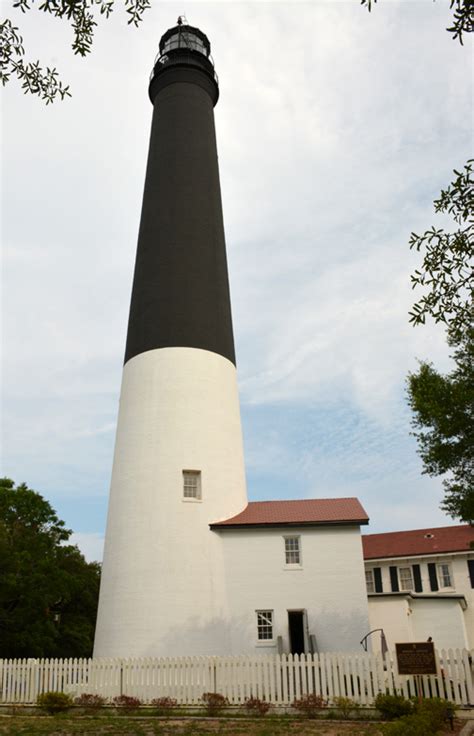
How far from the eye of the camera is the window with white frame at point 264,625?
67.4ft

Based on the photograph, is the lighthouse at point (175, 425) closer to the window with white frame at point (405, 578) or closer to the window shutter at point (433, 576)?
the window shutter at point (433, 576)

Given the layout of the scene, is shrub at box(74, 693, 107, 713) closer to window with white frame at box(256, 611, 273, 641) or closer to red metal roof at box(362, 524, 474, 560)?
window with white frame at box(256, 611, 273, 641)

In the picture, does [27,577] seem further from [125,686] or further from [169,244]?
[169,244]

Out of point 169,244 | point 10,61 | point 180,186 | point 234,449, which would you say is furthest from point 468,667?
point 180,186

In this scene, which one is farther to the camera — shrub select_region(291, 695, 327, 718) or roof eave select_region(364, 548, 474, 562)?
roof eave select_region(364, 548, 474, 562)

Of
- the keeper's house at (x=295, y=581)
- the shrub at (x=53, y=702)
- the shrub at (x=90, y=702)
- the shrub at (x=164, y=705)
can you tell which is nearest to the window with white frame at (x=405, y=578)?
the keeper's house at (x=295, y=581)

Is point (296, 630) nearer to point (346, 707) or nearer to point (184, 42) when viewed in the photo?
point (346, 707)

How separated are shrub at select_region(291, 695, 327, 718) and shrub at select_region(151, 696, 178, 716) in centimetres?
318

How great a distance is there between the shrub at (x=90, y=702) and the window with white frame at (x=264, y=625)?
558 cm

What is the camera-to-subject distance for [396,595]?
2839 cm

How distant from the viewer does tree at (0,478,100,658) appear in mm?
31078

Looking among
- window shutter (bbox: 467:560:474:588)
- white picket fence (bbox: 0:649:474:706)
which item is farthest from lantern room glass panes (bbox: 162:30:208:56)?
window shutter (bbox: 467:560:474:588)

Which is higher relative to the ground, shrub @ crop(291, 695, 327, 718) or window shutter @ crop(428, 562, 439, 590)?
window shutter @ crop(428, 562, 439, 590)

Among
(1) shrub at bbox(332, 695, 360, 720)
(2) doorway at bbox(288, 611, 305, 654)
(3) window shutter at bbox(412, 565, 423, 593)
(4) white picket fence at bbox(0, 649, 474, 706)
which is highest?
(3) window shutter at bbox(412, 565, 423, 593)
